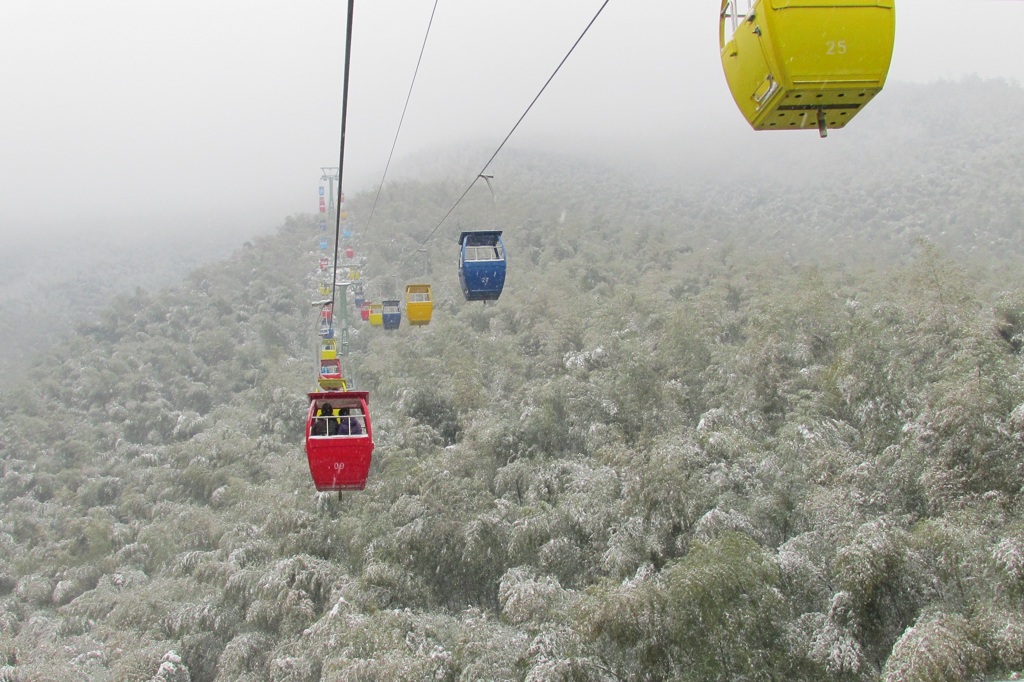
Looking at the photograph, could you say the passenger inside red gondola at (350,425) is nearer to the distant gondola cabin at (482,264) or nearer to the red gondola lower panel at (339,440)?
the red gondola lower panel at (339,440)

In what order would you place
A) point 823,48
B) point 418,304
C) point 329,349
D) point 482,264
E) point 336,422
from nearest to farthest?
point 823,48 → point 336,422 → point 482,264 → point 418,304 → point 329,349

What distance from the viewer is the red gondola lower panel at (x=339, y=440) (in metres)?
8.40

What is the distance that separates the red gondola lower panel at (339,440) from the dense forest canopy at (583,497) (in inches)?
144

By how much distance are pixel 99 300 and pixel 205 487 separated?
5628 cm

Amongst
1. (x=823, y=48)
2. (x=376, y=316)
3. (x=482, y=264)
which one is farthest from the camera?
(x=376, y=316)

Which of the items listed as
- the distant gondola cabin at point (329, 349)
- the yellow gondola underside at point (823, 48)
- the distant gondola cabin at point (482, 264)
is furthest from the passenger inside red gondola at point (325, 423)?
the distant gondola cabin at point (329, 349)

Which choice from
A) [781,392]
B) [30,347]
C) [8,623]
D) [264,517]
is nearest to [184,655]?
[264,517]

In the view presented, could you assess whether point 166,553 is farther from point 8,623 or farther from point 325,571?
point 325,571

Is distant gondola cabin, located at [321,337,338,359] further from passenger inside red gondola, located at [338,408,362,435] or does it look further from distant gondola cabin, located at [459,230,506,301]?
passenger inside red gondola, located at [338,408,362,435]

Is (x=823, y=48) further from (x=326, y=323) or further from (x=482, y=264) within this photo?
(x=326, y=323)

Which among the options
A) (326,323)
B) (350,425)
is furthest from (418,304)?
(326,323)

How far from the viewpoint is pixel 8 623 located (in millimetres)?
19438

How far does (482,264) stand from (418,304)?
4.39 m

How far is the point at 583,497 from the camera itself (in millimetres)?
14453
